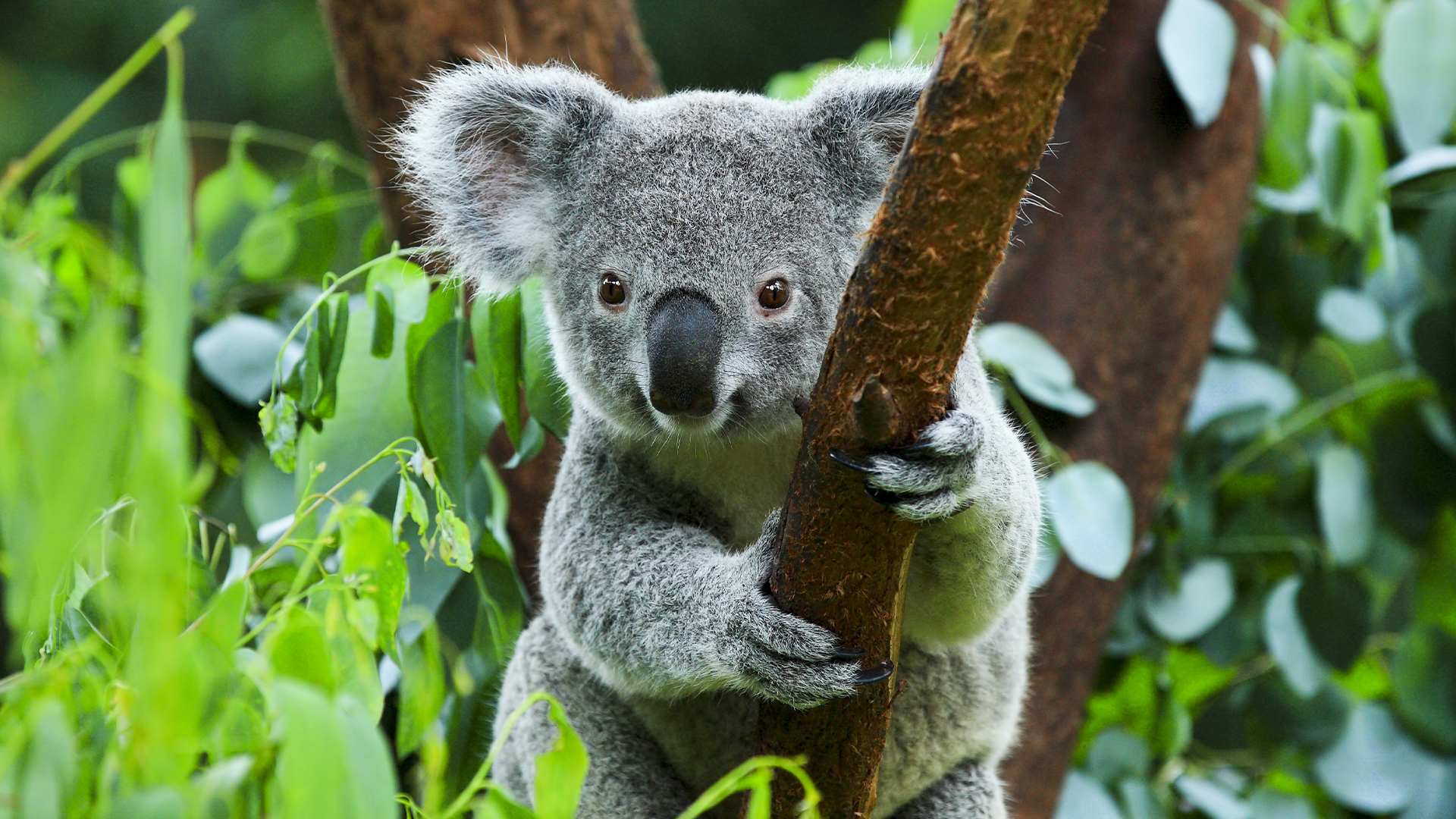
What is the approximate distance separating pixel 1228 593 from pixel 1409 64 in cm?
123

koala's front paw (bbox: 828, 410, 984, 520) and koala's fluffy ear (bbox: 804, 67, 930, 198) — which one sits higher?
koala's fluffy ear (bbox: 804, 67, 930, 198)

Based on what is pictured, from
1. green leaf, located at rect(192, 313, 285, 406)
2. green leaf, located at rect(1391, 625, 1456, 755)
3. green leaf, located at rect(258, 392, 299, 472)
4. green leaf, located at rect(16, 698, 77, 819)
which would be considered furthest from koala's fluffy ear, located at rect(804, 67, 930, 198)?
green leaf, located at rect(1391, 625, 1456, 755)

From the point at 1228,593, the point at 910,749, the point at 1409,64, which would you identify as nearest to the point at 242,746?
the point at 910,749

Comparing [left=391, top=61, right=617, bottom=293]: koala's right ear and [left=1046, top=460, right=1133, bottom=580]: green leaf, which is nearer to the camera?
[left=391, top=61, right=617, bottom=293]: koala's right ear

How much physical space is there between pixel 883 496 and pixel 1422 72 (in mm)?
2101

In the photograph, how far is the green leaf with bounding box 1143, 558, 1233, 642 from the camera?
2.83m

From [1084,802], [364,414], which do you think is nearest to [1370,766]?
[1084,802]

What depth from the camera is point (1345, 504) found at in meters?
2.86

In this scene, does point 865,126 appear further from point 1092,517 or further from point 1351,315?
point 1351,315

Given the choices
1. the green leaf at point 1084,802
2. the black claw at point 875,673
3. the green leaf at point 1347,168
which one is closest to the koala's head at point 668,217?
the black claw at point 875,673

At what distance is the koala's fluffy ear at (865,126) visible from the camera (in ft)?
5.69

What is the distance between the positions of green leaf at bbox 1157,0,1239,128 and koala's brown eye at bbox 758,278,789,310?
56.0 inches

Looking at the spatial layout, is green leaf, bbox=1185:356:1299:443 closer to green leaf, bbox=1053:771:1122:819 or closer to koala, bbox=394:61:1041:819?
green leaf, bbox=1053:771:1122:819

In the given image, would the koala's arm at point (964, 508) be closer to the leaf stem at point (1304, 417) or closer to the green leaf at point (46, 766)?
the green leaf at point (46, 766)
